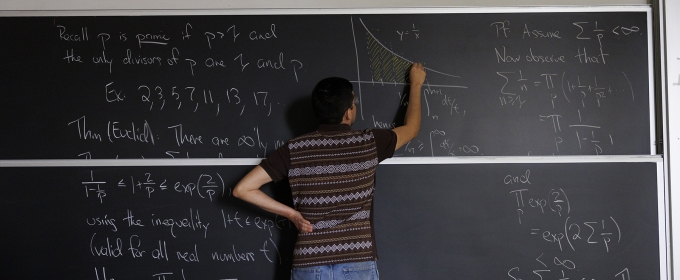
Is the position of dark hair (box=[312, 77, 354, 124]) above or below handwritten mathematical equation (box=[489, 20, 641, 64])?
below

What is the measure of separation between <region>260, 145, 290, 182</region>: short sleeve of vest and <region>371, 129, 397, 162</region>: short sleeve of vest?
376 mm

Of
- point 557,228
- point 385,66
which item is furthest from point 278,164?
point 557,228

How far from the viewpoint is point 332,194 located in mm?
2146

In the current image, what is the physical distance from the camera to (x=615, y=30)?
8.78 feet

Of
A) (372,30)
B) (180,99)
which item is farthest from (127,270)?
(372,30)

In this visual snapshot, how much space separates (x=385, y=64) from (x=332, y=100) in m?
0.60

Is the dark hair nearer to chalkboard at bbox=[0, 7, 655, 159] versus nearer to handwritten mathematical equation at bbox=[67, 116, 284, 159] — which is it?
chalkboard at bbox=[0, 7, 655, 159]

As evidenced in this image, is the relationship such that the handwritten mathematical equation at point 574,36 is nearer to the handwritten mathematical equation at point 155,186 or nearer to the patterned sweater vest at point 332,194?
the patterned sweater vest at point 332,194

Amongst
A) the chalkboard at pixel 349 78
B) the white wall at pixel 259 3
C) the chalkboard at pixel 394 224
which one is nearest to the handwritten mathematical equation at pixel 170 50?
the chalkboard at pixel 349 78

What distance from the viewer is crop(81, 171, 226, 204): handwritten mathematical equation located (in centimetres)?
267

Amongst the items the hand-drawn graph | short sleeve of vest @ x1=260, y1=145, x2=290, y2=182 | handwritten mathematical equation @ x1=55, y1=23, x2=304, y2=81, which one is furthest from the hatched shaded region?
short sleeve of vest @ x1=260, y1=145, x2=290, y2=182

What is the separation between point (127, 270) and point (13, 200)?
663mm

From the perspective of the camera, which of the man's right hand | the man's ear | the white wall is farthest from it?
the white wall

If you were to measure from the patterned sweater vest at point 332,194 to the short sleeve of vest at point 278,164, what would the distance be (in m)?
0.05
